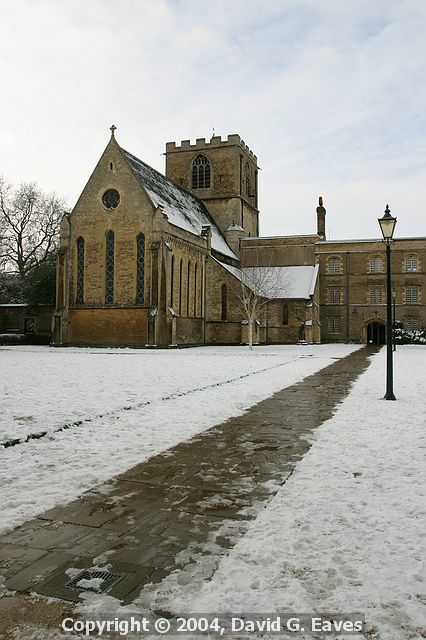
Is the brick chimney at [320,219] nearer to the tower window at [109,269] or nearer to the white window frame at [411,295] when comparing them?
the white window frame at [411,295]

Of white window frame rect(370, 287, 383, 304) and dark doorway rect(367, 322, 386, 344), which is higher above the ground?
white window frame rect(370, 287, 383, 304)

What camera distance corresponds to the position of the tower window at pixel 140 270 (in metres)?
34.7

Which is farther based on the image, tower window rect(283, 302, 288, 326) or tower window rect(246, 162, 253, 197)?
tower window rect(246, 162, 253, 197)

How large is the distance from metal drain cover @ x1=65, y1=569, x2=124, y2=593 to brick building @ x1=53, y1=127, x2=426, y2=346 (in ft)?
98.2

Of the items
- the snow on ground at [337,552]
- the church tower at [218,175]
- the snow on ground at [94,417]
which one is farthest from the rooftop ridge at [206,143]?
the snow on ground at [337,552]

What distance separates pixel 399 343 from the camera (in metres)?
41.4

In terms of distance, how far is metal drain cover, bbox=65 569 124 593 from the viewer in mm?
3080

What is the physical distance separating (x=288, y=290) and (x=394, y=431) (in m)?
39.4

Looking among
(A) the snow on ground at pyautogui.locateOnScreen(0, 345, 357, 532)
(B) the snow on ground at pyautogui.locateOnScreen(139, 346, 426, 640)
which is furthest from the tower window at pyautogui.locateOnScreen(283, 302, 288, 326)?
(B) the snow on ground at pyautogui.locateOnScreen(139, 346, 426, 640)

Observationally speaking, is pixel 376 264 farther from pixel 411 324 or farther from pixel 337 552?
pixel 337 552

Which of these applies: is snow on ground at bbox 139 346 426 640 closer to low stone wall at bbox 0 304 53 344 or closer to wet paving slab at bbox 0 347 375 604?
wet paving slab at bbox 0 347 375 604

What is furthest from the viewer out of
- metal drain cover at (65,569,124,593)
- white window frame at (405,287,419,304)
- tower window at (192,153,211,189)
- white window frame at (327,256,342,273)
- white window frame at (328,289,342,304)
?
tower window at (192,153,211,189)

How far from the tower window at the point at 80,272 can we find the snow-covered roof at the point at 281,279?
11.6m

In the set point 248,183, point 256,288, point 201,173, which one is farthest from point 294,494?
point 248,183
